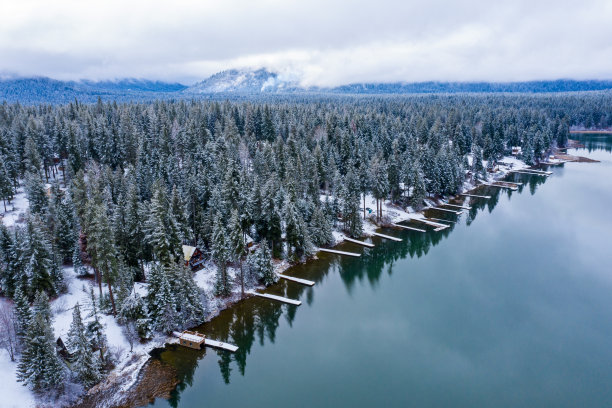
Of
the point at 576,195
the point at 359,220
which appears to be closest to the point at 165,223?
the point at 359,220

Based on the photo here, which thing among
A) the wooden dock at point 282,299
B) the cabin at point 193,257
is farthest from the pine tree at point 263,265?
→ the cabin at point 193,257

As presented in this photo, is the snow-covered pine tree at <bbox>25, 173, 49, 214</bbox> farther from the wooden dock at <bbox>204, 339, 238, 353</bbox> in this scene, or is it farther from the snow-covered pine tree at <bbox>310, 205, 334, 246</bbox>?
the snow-covered pine tree at <bbox>310, 205, 334, 246</bbox>

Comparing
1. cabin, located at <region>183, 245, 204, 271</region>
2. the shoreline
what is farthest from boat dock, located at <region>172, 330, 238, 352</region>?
cabin, located at <region>183, 245, 204, 271</region>

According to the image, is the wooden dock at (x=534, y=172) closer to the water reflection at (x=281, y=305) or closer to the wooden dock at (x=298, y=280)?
the water reflection at (x=281, y=305)

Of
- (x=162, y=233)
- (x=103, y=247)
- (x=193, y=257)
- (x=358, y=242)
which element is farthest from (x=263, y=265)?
(x=358, y=242)

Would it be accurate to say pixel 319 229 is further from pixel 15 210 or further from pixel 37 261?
pixel 15 210

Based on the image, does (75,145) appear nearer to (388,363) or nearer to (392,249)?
(392,249)

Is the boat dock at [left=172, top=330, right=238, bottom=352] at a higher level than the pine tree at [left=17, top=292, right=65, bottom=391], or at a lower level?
lower
